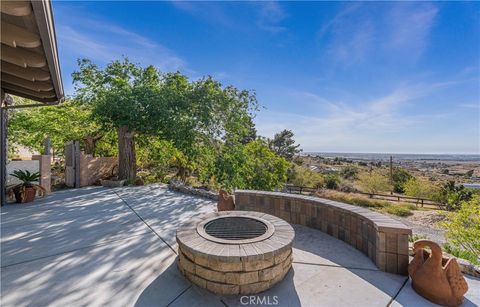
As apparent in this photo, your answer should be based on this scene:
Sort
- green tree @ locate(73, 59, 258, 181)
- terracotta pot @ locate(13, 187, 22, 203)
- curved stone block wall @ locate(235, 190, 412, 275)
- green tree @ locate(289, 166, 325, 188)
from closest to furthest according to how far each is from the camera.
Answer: curved stone block wall @ locate(235, 190, 412, 275)
terracotta pot @ locate(13, 187, 22, 203)
green tree @ locate(73, 59, 258, 181)
green tree @ locate(289, 166, 325, 188)

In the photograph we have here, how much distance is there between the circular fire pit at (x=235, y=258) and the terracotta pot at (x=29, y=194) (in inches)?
232

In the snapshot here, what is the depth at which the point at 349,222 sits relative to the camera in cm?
329

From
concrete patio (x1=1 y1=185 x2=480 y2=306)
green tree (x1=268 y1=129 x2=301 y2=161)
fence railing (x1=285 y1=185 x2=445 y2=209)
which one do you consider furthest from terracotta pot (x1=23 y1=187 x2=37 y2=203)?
green tree (x1=268 y1=129 x2=301 y2=161)

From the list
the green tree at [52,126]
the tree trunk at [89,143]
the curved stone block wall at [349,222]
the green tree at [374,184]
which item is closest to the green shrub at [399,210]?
the green tree at [374,184]

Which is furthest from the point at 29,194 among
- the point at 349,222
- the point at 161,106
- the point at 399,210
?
the point at 399,210

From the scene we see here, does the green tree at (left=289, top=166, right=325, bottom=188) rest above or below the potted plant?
below

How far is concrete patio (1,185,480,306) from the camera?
2.10m

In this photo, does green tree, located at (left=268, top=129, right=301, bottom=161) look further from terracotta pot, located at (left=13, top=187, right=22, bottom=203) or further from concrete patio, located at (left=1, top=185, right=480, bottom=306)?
concrete patio, located at (left=1, top=185, right=480, bottom=306)

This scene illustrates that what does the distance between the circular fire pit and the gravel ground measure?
10911 millimetres

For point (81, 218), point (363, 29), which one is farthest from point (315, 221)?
point (363, 29)

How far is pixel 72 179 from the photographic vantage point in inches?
343

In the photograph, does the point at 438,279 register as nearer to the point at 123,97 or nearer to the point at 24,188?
the point at 24,188

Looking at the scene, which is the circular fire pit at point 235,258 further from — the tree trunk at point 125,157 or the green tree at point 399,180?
the green tree at point 399,180

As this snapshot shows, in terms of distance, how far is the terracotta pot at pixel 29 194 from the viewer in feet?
19.5
